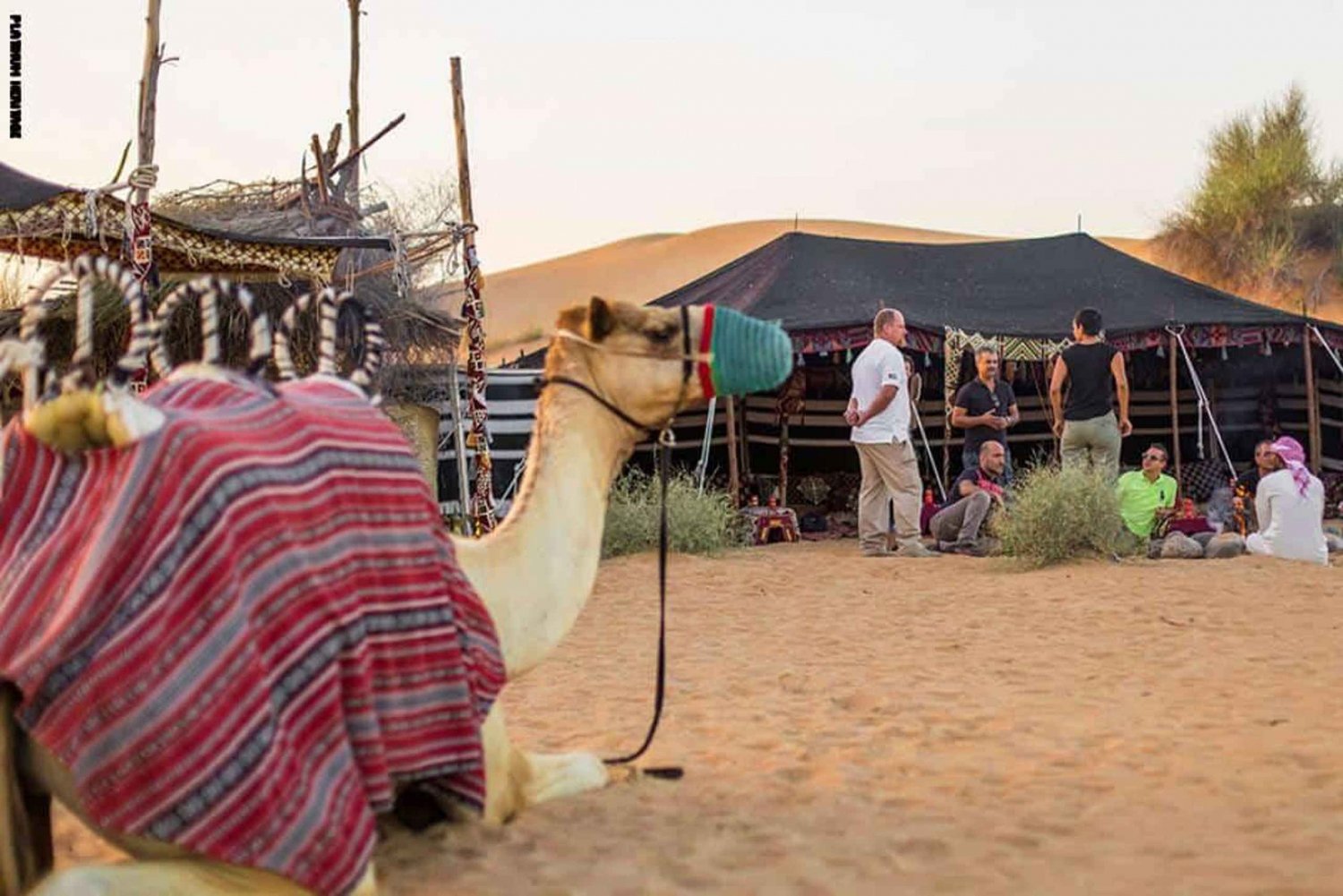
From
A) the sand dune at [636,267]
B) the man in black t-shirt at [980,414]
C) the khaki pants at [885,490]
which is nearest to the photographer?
the khaki pants at [885,490]

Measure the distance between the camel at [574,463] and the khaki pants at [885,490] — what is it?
783cm

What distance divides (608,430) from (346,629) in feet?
4.01

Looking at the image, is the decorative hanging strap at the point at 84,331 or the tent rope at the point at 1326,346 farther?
the tent rope at the point at 1326,346

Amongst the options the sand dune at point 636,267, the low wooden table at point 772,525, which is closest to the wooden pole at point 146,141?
the low wooden table at point 772,525

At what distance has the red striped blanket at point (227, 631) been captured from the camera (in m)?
2.76

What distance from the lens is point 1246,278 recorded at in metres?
35.6

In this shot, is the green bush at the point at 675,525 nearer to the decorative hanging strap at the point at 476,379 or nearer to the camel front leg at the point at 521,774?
the decorative hanging strap at the point at 476,379

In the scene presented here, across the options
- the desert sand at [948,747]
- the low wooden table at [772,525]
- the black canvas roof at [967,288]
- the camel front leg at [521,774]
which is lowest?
the low wooden table at [772,525]

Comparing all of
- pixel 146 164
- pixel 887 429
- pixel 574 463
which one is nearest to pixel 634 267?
pixel 887 429

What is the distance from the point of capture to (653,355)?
4121 mm

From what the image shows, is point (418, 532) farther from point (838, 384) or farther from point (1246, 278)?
point (1246, 278)

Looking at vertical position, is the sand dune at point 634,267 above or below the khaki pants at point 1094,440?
above

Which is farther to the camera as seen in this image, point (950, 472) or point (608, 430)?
point (950, 472)

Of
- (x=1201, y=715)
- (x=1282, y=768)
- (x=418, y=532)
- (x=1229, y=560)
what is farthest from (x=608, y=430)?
(x=1229, y=560)
